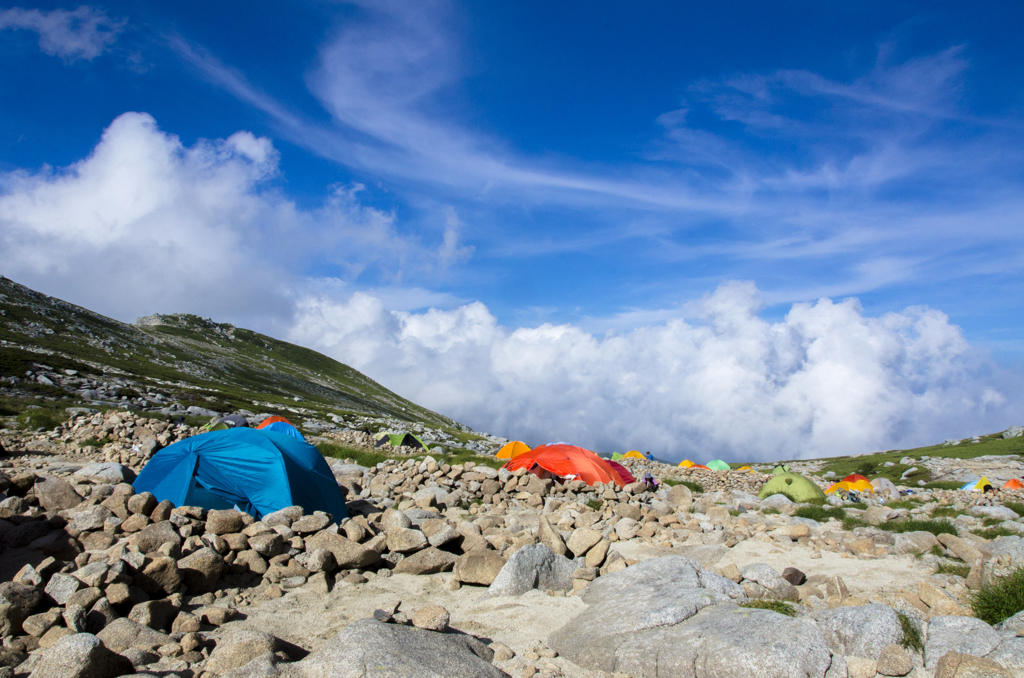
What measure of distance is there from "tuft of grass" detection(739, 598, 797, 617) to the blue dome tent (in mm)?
9912

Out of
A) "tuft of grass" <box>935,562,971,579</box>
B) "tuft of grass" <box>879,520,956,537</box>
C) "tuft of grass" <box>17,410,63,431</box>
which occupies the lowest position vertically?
"tuft of grass" <box>17,410,63,431</box>

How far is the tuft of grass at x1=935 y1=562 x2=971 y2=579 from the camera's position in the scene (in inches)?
367

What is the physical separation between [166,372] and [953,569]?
115 meters

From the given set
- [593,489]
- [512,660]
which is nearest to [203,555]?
[512,660]

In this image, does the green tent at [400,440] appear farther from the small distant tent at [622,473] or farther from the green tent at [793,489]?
the green tent at [793,489]

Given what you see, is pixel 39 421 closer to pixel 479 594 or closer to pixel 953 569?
pixel 479 594

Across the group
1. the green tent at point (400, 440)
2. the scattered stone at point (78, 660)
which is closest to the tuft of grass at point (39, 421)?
the green tent at point (400, 440)

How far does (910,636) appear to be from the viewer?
20.9 feet

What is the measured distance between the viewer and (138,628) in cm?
673

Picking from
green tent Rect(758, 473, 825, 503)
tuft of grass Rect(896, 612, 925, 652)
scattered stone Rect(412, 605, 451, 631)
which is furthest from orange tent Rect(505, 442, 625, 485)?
tuft of grass Rect(896, 612, 925, 652)

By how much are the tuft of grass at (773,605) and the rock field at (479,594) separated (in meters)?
0.07

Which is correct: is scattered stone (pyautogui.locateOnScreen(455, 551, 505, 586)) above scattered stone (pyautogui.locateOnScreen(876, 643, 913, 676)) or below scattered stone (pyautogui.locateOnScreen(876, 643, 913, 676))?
below

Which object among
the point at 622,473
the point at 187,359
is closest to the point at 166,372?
the point at 187,359

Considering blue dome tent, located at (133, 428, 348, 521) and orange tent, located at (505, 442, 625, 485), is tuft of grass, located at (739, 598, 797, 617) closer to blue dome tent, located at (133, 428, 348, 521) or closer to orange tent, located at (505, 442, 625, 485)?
blue dome tent, located at (133, 428, 348, 521)
